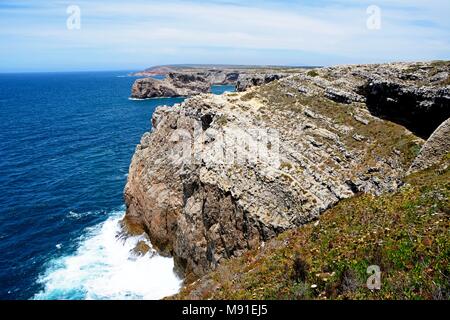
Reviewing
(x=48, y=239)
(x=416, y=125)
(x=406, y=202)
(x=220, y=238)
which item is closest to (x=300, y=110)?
(x=416, y=125)

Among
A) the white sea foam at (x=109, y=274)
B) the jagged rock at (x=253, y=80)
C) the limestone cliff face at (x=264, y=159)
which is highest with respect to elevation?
the jagged rock at (x=253, y=80)

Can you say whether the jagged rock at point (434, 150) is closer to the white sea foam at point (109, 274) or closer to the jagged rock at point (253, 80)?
the white sea foam at point (109, 274)

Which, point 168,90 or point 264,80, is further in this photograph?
point 168,90

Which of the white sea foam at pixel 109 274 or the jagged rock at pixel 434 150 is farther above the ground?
the jagged rock at pixel 434 150

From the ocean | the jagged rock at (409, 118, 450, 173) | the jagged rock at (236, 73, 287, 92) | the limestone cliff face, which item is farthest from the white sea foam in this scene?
the jagged rock at (236, 73, 287, 92)

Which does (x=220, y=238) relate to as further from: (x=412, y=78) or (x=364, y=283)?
(x=412, y=78)

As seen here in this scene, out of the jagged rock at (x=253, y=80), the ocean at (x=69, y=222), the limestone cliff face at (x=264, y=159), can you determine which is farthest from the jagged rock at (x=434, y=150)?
the jagged rock at (x=253, y=80)

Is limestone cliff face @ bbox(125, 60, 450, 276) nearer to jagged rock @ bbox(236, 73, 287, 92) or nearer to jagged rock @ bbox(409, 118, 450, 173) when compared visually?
jagged rock @ bbox(409, 118, 450, 173)
